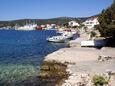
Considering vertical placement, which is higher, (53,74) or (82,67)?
(82,67)

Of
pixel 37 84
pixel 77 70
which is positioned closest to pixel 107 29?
pixel 77 70

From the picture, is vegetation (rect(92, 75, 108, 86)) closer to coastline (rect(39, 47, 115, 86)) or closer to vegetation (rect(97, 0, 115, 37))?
coastline (rect(39, 47, 115, 86))

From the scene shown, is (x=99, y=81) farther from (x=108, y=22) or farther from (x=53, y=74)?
(x=108, y=22)

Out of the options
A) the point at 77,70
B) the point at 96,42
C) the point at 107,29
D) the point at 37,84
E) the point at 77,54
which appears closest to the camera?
the point at 37,84

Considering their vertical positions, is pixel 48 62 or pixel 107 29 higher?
pixel 107 29

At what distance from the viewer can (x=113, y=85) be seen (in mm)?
25969

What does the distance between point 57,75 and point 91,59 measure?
31.6ft

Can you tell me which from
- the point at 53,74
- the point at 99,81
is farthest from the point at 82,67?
the point at 99,81

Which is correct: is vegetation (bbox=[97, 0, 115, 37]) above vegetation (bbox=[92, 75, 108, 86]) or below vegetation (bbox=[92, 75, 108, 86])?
above

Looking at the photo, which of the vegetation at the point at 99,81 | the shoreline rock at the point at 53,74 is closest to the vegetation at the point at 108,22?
the shoreline rock at the point at 53,74

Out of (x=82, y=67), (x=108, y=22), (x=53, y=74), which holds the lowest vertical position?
(x=53, y=74)

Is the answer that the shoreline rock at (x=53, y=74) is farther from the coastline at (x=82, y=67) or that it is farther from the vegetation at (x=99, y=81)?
the vegetation at (x=99, y=81)

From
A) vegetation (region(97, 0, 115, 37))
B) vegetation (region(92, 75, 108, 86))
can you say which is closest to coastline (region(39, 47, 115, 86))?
vegetation (region(92, 75, 108, 86))

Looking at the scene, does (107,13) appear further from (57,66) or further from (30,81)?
(30,81)
